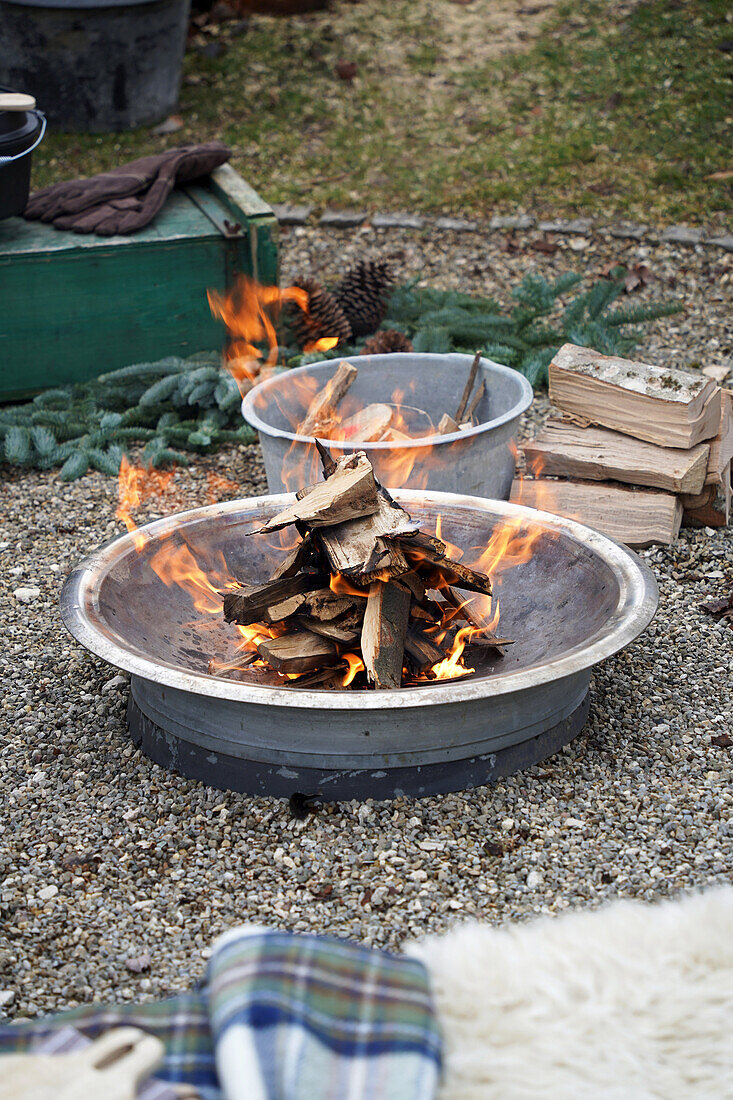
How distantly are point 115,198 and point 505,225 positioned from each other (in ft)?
7.97

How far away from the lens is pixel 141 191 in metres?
5.04

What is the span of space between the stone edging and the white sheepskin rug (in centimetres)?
487

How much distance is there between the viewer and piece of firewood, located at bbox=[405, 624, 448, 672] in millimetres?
2539

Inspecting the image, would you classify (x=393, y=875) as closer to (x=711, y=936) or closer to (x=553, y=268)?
(x=711, y=936)

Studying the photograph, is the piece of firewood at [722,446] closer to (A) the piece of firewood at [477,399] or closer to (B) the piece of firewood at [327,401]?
(A) the piece of firewood at [477,399]

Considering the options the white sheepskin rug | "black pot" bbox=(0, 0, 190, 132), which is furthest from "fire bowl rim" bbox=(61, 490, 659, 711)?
"black pot" bbox=(0, 0, 190, 132)

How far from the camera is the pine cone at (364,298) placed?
4.98 meters

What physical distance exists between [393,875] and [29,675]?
4.41ft

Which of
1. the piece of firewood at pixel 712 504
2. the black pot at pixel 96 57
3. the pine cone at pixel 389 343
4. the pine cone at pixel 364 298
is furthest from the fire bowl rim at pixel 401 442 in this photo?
the black pot at pixel 96 57

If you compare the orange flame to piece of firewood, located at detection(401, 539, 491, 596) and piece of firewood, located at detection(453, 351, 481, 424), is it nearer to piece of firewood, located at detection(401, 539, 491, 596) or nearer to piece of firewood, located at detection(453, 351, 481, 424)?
piece of firewood, located at detection(453, 351, 481, 424)

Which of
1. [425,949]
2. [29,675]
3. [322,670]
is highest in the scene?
[425,949]

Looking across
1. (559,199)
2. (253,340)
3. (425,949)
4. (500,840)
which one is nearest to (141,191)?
(253,340)

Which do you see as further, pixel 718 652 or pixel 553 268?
pixel 553 268

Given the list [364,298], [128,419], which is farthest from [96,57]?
[128,419]
